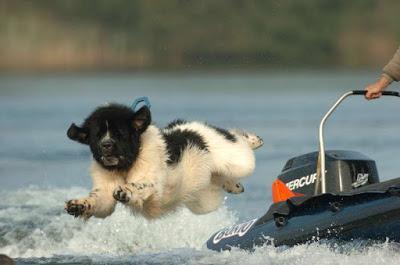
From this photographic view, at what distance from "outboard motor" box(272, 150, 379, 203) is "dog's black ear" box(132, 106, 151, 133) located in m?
1.65

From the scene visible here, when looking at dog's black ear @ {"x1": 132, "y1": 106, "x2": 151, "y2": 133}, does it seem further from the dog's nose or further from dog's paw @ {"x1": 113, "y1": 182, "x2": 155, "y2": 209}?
dog's paw @ {"x1": 113, "y1": 182, "x2": 155, "y2": 209}

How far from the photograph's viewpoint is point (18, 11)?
312 feet

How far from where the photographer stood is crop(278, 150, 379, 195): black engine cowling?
12664 millimetres

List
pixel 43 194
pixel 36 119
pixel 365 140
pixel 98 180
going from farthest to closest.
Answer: pixel 36 119 → pixel 365 140 → pixel 43 194 → pixel 98 180

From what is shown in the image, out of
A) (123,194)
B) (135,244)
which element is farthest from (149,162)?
(135,244)

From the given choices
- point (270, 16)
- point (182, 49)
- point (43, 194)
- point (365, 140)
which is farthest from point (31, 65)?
point (43, 194)

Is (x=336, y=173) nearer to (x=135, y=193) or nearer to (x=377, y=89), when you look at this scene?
(x=377, y=89)

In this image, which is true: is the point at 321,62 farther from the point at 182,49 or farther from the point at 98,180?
the point at 98,180

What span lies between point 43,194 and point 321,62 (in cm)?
6840

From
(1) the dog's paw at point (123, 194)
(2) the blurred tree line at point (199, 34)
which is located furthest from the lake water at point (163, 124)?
(2) the blurred tree line at point (199, 34)

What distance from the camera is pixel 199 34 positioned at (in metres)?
90.5

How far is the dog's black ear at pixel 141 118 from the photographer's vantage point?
40.0 feet

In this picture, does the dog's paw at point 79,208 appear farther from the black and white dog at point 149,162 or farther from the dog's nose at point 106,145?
the dog's nose at point 106,145

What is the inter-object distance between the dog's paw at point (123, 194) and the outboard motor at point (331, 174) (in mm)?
1807
